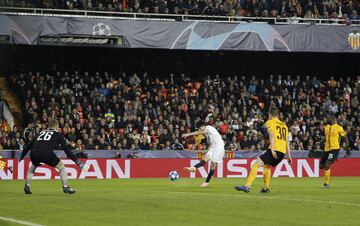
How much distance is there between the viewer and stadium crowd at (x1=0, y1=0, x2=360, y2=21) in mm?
38781

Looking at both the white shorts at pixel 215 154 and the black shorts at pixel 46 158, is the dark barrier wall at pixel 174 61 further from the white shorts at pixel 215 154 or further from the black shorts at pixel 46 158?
the black shorts at pixel 46 158

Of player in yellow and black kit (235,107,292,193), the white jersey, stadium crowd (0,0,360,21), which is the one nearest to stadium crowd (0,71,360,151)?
stadium crowd (0,0,360,21)

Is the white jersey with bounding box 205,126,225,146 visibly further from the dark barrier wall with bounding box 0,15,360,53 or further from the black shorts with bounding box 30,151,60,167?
the dark barrier wall with bounding box 0,15,360,53

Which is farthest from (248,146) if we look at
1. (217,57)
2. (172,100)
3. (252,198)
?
(252,198)

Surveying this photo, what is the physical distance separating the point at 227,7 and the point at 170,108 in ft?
20.7

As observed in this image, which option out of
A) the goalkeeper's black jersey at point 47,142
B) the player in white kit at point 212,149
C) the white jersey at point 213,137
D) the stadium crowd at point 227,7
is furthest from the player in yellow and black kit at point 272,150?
the stadium crowd at point 227,7

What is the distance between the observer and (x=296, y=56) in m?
46.3

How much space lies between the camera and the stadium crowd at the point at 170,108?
3462 centimetres

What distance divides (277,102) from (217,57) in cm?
577

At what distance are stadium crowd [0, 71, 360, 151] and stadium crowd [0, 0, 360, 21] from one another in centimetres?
310

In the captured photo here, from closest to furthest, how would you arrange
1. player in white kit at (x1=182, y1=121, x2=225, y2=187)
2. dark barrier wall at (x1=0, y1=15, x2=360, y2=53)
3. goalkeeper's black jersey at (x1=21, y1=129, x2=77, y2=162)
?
1. goalkeeper's black jersey at (x1=21, y1=129, x2=77, y2=162)
2. player in white kit at (x1=182, y1=121, x2=225, y2=187)
3. dark barrier wall at (x1=0, y1=15, x2=360, y2=53)

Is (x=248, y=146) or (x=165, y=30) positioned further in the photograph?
(x=165, y=30)

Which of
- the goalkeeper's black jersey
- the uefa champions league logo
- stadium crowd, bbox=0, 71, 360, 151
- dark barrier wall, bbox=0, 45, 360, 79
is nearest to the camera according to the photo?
the goalkeeper's black jersey

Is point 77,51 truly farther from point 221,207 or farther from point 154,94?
point 221,207
